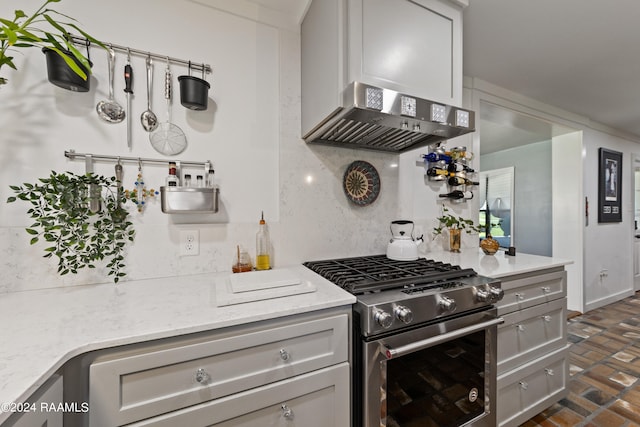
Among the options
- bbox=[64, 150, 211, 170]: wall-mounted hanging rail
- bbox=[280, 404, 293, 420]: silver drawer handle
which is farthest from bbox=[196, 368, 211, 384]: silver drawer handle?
bbox=[64, 150, 211, 170]: wall-mounted hanging rail

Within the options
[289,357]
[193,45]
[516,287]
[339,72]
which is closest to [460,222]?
[516,287]

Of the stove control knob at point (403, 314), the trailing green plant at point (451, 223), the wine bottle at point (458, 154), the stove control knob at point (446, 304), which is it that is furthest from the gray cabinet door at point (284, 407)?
the wine bottle at point (458, 154)

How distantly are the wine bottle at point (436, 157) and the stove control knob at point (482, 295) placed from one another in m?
1.14

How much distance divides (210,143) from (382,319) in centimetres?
122

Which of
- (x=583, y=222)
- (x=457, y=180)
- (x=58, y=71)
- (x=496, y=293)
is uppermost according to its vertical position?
(x=58, y=71)

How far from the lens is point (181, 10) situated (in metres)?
1.34

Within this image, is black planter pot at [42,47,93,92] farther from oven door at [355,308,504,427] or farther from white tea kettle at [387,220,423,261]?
white tea kettle at [387,220,423,261]

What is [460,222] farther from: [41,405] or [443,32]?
[41,405]

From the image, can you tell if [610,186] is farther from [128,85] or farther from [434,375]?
[128,85]

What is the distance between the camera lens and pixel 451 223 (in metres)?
1.98

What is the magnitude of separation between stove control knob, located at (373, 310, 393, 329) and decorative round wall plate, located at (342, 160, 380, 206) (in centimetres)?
90

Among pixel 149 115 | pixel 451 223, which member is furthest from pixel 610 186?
pixel 149 115

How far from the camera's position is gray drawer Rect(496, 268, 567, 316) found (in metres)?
1.40

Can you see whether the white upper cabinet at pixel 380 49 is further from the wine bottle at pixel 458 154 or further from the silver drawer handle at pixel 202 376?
the silver drawer handle at pixel 202 376
